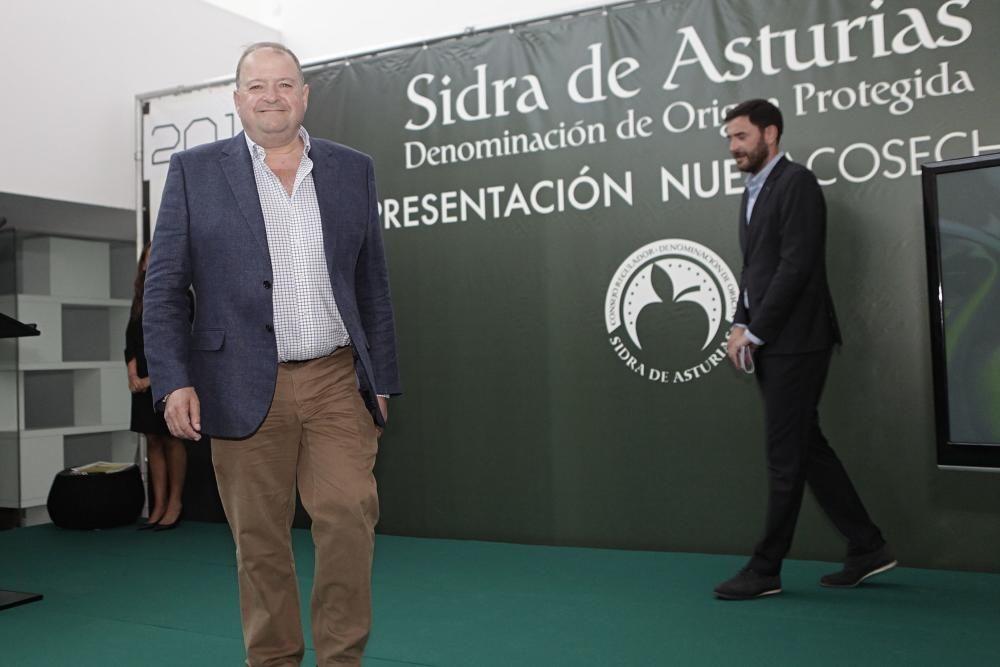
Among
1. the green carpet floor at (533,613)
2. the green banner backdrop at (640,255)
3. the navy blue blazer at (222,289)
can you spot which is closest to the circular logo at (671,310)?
the green banner backdrop at (640,255)

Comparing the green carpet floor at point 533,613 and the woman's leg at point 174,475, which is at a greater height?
the woman's leg at point 174,475

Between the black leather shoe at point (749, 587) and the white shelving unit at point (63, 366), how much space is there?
4232mm

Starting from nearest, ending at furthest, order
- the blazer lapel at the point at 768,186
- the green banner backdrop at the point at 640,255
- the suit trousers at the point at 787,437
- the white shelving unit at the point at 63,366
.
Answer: the suit trousers at the point at 787,437, the blazer lapel at the point at 768,186, the green banner backdrop at the point at 640,255, the white shelving unit at the point at 63,366

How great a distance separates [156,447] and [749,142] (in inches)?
133

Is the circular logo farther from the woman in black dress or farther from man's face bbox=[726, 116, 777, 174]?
the woman in black dress

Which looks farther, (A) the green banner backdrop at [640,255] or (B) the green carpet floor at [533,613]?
(A) the green banner backdrop at [640,255]

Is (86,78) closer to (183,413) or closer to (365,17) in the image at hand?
(365,17)

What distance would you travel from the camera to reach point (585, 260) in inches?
166

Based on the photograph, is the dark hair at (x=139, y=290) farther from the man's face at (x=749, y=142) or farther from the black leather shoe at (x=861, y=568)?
the black leather shoe at (x=861, y=568)

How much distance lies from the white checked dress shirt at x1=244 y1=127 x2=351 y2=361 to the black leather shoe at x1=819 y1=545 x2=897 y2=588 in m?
2.03

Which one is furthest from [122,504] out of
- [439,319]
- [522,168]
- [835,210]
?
[835,210]

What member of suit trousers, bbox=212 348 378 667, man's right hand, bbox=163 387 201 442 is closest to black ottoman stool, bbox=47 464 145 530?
suit trousers, bbox=212 348 378 667

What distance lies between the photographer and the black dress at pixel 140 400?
488 centimetres

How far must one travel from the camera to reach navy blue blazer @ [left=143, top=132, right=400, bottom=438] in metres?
2.10
